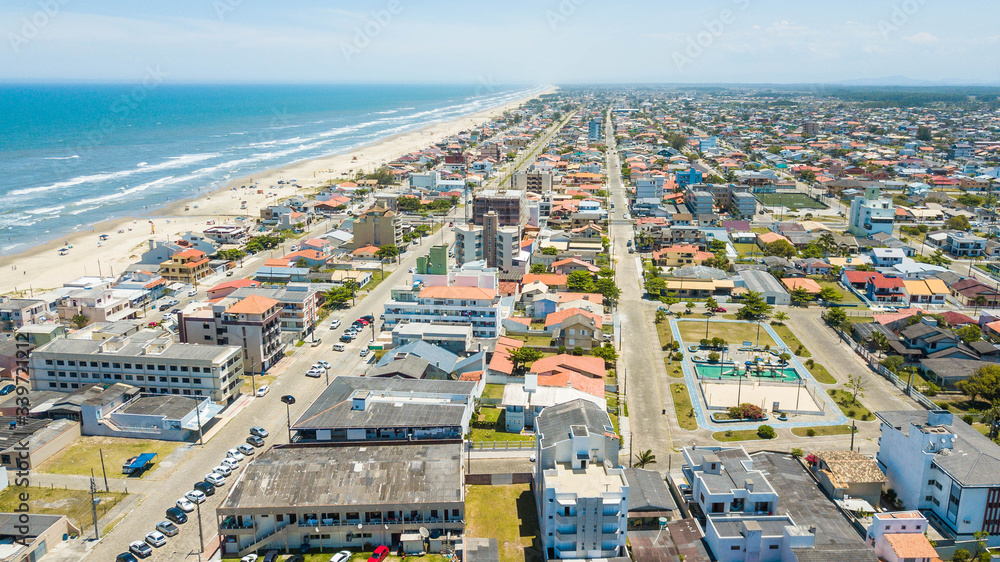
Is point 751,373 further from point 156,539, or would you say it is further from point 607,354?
point 156,539

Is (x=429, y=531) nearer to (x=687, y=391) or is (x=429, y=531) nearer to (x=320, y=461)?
(x=320, y=461)

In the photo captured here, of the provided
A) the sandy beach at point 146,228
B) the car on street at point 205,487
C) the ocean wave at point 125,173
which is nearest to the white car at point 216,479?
the car on street at point 205,487

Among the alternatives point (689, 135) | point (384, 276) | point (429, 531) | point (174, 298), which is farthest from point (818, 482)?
point (689, 135)

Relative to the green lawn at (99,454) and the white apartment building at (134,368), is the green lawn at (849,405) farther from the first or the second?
the green lawn at (99,454)

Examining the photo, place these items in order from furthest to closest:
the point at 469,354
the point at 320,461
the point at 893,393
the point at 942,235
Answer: the point at 942,235 → the point at 469,354 → the point at 893,393 → the point at 320,461

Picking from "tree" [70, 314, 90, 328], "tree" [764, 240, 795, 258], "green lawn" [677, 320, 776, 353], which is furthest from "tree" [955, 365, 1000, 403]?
"tree" [70, 314, 90, 328]

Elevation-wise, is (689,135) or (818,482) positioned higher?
(689,135)
